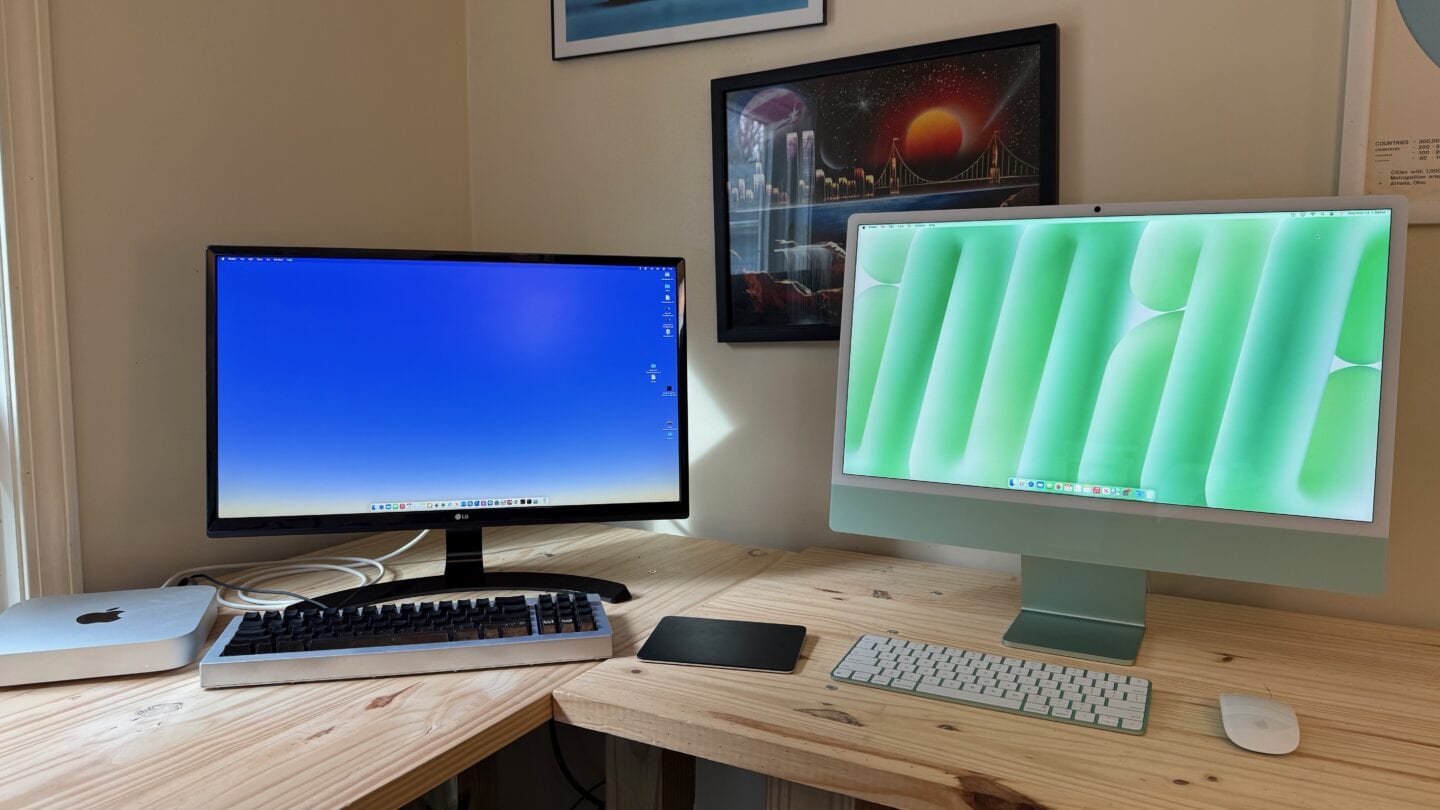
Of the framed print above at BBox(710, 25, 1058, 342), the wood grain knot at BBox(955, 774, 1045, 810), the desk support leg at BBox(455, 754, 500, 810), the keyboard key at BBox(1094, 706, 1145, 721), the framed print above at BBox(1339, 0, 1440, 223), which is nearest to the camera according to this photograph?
the wood grain knot at BBox(955, 774, 1045, 810)

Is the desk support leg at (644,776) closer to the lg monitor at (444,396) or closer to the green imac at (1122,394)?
the lg monitor at (444,396)

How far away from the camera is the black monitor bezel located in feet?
3.74

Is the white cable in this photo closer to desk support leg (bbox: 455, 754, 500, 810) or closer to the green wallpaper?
desk support leg (bbox: 455, 754, 500, 810)

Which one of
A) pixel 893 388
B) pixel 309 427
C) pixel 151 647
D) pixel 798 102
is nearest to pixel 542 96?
pixel 798 102

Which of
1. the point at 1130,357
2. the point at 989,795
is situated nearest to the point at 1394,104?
the point at 1130,357

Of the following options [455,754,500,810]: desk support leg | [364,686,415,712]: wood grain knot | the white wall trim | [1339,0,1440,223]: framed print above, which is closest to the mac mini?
the white wall trim

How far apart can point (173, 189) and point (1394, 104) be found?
158 cm

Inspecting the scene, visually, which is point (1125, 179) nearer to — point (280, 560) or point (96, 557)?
point (280, 560)

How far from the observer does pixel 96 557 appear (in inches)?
48.7

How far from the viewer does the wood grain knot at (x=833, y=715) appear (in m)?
0.85

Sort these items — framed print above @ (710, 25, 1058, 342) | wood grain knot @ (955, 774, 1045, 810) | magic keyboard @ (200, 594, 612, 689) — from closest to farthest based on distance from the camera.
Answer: wood grain knot @ (955, 774, 1045, 810)
magic keyboard @ (200, 594, 612, 689)
framed print above @ (710, 25, 1058, 342)

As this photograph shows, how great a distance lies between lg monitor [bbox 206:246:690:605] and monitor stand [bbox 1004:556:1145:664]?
0.47 metres

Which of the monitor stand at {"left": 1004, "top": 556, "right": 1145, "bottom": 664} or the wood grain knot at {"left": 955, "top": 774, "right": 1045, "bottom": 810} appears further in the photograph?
the monitor stand at {"left": 1004, "top": 556, "right": 1145, "bottom": 664}

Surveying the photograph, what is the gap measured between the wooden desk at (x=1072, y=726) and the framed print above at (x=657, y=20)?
3.01ft
